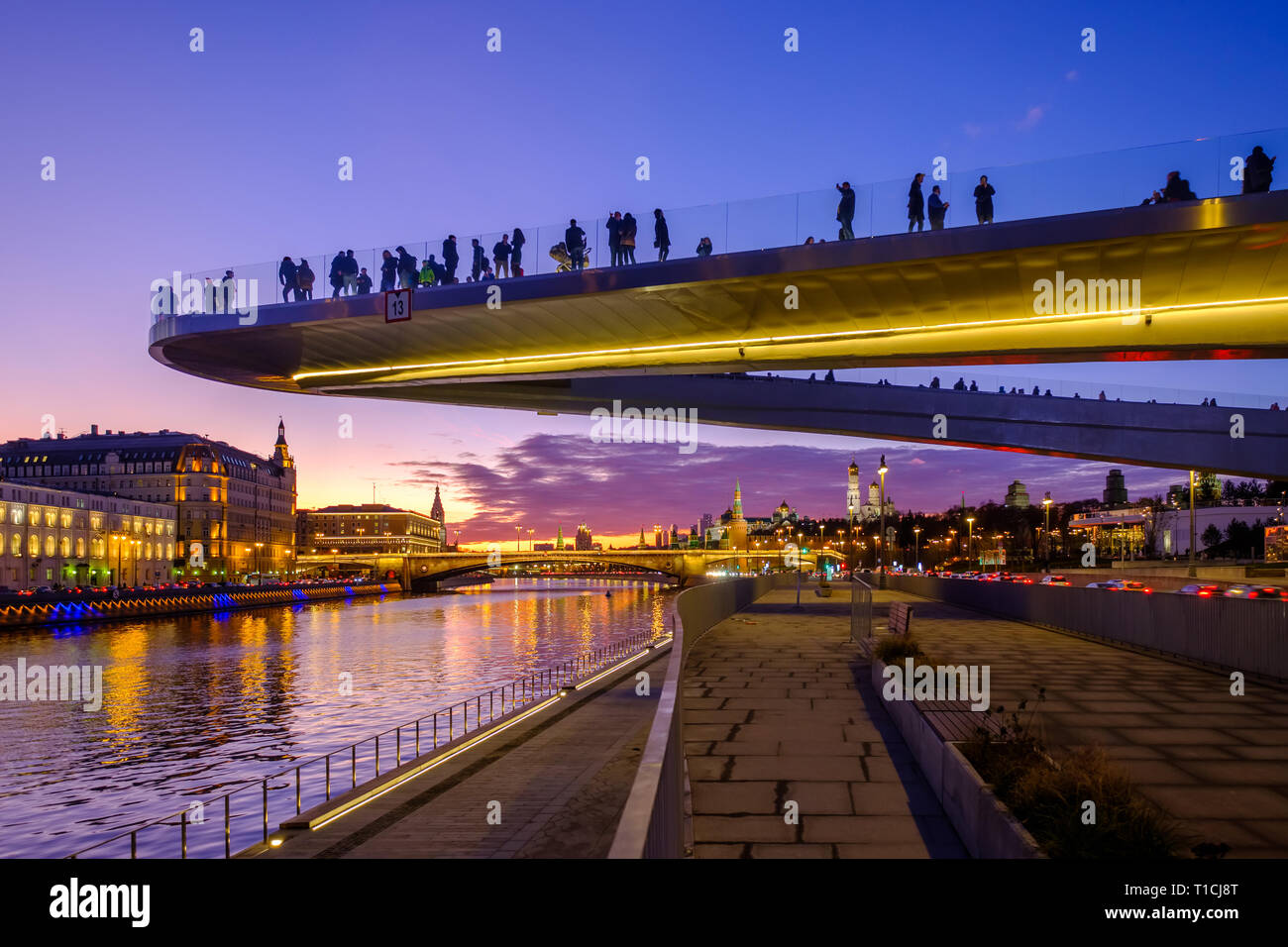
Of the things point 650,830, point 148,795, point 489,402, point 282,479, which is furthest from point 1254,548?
point 282,479

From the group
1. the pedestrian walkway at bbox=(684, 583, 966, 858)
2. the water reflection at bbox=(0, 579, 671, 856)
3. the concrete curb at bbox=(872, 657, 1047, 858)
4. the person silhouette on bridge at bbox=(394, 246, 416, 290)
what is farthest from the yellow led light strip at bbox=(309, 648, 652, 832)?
the person silhouette on bridge at bbox=(394, 246, 416, 290)

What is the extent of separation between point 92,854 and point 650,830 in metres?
16.5

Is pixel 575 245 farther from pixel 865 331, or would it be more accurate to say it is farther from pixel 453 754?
pixel 453 754

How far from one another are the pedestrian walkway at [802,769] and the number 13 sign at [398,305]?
65.6 ft

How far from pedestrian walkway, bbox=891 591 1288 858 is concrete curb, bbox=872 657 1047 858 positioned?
132 centimetres

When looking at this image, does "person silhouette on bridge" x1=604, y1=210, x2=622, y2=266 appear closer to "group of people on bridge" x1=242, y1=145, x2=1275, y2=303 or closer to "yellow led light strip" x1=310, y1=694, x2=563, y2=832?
"group of people on bridge" x1=242, y1=145, x2=1275, y2=303

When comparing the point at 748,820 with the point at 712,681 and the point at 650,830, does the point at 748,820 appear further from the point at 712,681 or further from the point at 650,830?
the point at 712,681

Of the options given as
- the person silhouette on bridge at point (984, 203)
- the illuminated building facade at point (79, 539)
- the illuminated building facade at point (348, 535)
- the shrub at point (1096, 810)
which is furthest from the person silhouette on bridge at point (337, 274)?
the illuminated building facade at point (348, 535)

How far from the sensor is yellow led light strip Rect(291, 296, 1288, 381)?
88.4 ft

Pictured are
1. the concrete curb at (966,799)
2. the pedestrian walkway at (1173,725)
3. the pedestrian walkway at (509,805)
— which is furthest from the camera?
the pedestrian walkway at (509,805)

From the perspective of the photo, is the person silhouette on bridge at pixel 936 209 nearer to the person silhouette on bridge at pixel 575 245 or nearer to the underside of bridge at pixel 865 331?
the underside of bridge at pixel 865 331

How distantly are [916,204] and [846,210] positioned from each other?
6.28 feet

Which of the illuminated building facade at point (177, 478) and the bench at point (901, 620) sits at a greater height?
the illuminated building facade at point (177, 478)

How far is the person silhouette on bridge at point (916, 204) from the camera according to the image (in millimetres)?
24938
